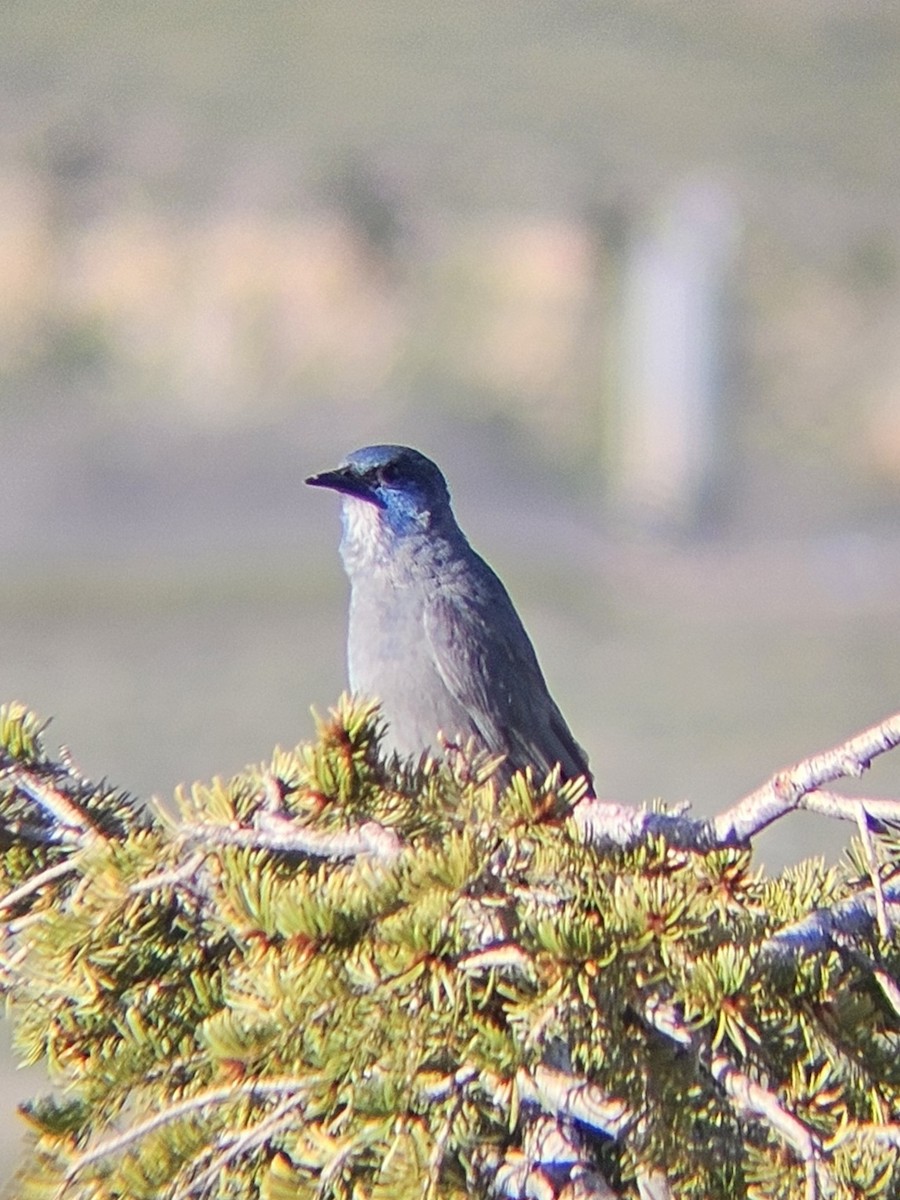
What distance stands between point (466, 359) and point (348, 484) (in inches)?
583

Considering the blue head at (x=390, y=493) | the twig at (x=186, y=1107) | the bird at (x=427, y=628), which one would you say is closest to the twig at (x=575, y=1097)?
the twig at (x=186, y=1107)

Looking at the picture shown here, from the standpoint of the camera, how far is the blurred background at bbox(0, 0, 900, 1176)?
41.8 ft

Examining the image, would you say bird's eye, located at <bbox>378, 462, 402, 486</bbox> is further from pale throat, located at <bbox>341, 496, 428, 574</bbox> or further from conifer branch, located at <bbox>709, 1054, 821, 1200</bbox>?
conifer branch, located at <bbox>709, 1054, 821, 1200</bbox>

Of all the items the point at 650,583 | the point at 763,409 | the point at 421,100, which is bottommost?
the point at 650,583

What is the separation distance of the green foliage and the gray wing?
243cm

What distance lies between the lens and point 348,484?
4637 mm

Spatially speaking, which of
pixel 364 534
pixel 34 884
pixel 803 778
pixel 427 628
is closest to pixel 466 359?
pixel 364 534

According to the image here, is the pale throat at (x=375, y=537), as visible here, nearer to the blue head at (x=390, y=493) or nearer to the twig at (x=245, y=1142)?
the blue head at (x=390, y=493)

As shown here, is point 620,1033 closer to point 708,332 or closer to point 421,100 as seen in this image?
point 708,332

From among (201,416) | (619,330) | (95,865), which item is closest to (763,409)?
(619,330)

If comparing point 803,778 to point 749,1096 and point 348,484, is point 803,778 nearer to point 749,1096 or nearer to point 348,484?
point 749,1096

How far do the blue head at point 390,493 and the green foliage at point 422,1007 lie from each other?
244cm

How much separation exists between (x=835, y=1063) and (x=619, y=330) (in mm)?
15502

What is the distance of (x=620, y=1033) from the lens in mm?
2018
